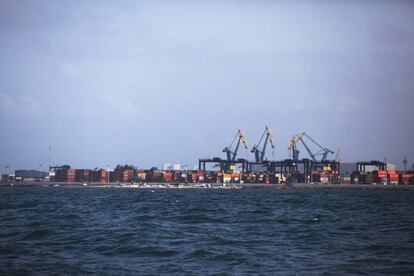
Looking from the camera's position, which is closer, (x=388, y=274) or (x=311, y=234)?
(x=388, y=274)

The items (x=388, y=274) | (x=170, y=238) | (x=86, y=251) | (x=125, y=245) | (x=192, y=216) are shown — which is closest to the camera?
(x=388, y=274)

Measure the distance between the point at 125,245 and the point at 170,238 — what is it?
164 inches

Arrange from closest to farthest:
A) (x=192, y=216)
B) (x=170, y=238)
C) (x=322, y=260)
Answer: (x=322, y=260) < (x=170, y=238) < (x=192, y=216)

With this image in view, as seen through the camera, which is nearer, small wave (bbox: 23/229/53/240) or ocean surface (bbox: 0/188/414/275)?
ocean surface (bbox: 0/188/414/275)

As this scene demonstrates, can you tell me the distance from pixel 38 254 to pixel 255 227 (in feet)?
60.5

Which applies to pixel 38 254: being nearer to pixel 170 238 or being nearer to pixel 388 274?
pixel 170 238

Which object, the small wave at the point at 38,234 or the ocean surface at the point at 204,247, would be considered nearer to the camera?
the ocean surface at the point at 204,247

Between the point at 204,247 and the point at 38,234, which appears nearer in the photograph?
the point at 204,247

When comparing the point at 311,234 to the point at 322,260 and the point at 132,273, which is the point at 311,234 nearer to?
the point at 322,260

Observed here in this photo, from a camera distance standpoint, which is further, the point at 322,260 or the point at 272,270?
the point at 322,260

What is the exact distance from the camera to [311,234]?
3525 cm

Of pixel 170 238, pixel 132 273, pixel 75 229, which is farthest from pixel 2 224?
pixel 132 273

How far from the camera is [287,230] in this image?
124ft

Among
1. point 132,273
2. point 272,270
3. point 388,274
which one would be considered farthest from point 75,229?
point 388,274
